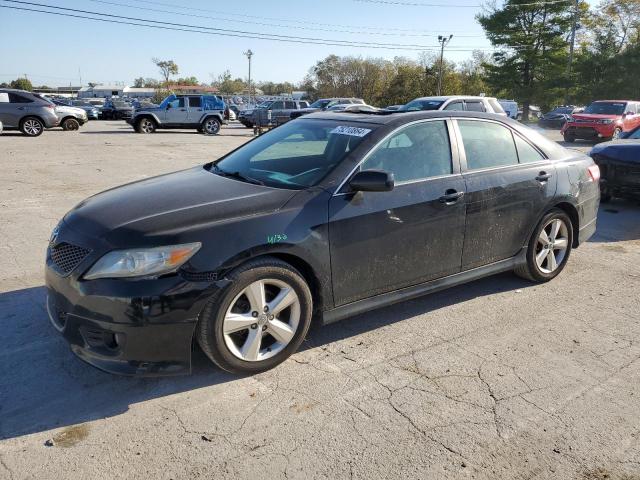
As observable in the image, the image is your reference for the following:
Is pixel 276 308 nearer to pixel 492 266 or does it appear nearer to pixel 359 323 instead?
pixel 359 323

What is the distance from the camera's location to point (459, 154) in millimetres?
4191

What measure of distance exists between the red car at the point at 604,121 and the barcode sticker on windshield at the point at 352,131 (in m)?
20.8

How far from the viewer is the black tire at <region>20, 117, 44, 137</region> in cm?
1988

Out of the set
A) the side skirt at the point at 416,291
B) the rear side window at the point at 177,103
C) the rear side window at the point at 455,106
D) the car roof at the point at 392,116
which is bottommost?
the side skirt at the point at 416,291

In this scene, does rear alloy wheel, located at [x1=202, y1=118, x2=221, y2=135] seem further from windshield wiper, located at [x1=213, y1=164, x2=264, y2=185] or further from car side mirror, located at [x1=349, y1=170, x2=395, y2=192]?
car side mirror, located at [x1=349, y1=170, x2=395, y2=192]

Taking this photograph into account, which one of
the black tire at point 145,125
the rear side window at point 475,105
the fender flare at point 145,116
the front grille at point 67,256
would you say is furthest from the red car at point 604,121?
the front grille at point 67,256

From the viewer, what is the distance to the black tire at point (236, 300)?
9.86 feet

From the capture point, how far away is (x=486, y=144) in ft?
14.6

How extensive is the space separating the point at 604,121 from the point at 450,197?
68.7 ft

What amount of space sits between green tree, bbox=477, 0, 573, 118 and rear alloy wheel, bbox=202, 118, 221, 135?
34102 mm

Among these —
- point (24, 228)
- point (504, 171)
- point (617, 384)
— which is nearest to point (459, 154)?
point (504, 171)

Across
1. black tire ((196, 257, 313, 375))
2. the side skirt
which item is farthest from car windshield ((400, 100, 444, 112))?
black tire ((196, 257, 313, 375))

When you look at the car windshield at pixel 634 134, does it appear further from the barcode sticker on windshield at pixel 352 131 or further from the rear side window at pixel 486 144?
the barcode sticker on windshield at pixel 352 131

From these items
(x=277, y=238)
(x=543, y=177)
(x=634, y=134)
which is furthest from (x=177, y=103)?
(x=277, y=238)
